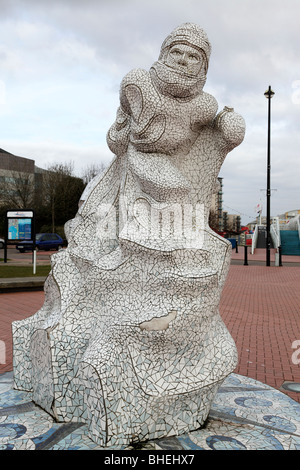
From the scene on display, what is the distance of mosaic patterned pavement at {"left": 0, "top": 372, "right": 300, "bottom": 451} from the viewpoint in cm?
312

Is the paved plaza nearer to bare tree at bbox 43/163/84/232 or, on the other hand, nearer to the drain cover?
the drain cover

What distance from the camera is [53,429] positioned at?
10.9 feet

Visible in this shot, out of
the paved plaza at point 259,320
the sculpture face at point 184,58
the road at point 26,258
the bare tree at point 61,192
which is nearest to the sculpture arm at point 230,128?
the sculpture face at point 184,58

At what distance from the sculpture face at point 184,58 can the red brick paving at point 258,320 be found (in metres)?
3.47

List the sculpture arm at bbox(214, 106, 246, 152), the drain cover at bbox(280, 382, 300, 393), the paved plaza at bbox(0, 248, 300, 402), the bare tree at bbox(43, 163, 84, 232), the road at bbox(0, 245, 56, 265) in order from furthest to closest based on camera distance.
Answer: the bare tree at bbox(43, 163, 84, 232) < the road at bbox(0, 245, 56, 265) < the paved plaza at bbox(0, 248, 300, 402) < the drain cover at bbox(280, 382, 300, 393) < the sculpture arm at bbox(214, 106, 246, 152)

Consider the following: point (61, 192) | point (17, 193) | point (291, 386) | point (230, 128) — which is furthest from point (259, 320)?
point (17, 193)

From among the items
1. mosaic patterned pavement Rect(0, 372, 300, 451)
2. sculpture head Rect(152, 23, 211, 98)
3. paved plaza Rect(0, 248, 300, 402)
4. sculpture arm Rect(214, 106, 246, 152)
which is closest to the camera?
mosaic patterned pavement Rect(0, 372, 300, 451)

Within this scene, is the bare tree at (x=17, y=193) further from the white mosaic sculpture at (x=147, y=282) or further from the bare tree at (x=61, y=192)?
the white mosaic sculpture at (x=147, y=282)

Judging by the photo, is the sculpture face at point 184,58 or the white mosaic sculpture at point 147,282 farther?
the sculpture face at point 184,58

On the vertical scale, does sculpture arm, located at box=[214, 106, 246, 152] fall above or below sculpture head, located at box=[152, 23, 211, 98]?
below

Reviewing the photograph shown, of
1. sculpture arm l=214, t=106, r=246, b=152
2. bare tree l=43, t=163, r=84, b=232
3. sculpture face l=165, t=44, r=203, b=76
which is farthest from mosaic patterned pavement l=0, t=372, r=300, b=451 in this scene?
bare tree l=43, t=163, r=84, b=232

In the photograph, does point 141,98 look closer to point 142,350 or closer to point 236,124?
point 236,124

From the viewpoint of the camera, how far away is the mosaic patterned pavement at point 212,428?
3121 mm

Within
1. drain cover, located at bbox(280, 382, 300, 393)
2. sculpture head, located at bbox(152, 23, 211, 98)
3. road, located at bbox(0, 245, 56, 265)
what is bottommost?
drain cover, located at bbox(280, 382, 300, 393)
